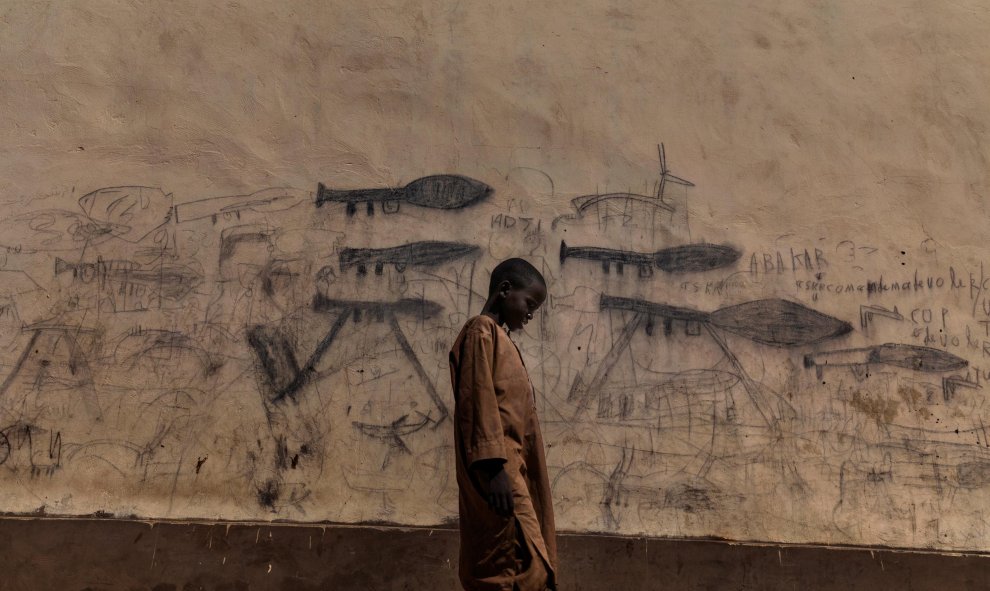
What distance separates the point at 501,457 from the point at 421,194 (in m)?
2.26

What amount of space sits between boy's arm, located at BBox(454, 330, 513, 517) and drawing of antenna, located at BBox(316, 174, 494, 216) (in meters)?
1.82

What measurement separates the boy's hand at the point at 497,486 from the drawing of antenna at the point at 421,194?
2.16m

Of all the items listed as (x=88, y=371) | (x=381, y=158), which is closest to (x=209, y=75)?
(x=381, y=158)

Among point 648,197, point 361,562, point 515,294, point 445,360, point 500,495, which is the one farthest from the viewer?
point 648,197

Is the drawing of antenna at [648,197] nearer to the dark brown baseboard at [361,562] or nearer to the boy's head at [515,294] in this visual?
the boy's head at [515,294]

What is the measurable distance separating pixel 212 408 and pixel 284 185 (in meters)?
1.29

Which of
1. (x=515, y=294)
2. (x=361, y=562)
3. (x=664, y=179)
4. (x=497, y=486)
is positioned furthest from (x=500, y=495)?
(x=664, y=179)

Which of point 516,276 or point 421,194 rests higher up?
point 421,194

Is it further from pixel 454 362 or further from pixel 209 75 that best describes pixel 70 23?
pixel 454 362

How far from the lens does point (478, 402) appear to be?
286cm

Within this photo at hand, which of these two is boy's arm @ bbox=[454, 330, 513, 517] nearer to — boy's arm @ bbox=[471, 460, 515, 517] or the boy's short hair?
boy's arm @ bbox=[471, 460, 515, 517]

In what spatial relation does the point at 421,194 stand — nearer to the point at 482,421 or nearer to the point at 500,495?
the point at 482,421

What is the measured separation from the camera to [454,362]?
3.04m

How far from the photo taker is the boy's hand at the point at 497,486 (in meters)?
2.76
